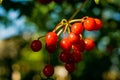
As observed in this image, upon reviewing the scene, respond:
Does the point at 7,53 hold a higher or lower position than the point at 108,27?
higher

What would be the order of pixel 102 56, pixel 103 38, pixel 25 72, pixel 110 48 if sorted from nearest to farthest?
pixel 103 38, pixel 110 48, pixel 102 56, pixel 25 72

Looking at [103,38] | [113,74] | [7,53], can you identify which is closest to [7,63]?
[7,53]

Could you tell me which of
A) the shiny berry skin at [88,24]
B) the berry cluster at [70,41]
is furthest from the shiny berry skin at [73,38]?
the shiny berry skin at [88,24]

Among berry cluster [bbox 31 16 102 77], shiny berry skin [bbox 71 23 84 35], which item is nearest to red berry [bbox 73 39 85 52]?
berry cluster [bbox 31 16 102 77]

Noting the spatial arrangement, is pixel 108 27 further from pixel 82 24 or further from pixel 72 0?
pixel 82 24

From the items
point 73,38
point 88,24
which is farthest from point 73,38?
point 88,24

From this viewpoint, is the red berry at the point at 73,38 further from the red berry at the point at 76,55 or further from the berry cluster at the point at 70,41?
the red berry at the point at 76,55
